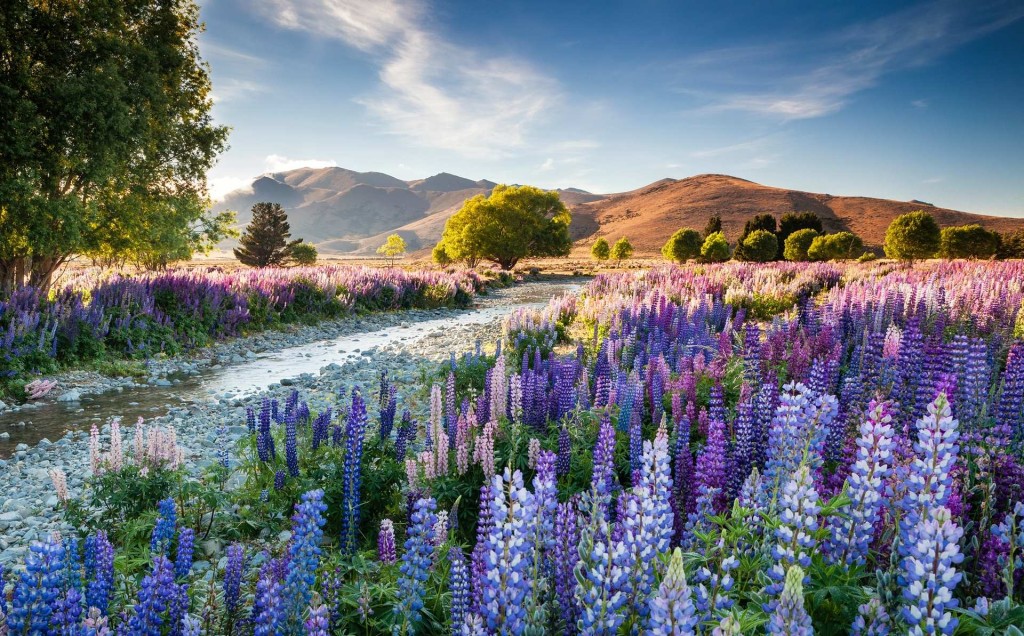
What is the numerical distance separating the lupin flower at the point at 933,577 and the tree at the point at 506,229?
151ft

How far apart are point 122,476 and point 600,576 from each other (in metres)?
4.62

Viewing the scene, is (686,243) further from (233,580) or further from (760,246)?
(233,580)

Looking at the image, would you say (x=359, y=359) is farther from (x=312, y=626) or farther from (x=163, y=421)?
(x=312, y=626)

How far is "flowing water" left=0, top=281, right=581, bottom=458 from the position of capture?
25.1 feet

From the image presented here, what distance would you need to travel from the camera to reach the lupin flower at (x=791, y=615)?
143cm

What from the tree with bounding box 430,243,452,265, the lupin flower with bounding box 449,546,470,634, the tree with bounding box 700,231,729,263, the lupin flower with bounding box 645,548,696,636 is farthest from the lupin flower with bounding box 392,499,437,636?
the tree with bounding box 430,243,452,265

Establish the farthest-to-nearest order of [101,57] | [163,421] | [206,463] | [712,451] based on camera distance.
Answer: [101,57], [163,421], [206,463], [712,451]

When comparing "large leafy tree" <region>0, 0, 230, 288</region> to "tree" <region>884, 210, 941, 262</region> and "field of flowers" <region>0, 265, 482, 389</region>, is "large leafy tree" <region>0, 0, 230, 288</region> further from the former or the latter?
"tree" <region>884, 210, 941, 262</region>

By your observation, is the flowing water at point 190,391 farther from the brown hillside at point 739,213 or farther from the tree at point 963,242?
the brown hillside at point 739,213

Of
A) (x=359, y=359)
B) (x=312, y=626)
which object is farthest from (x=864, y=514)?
(x=359, y=359)

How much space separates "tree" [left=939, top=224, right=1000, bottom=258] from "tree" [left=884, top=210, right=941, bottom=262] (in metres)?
2.06

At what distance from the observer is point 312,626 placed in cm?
189

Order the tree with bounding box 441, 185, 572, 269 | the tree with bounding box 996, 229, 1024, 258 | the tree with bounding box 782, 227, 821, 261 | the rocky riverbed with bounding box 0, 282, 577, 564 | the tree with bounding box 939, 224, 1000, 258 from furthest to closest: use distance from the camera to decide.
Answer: the tree with bounding box 782, 227, 821, 261 < the tree with bounding box 996, 229, 1024, 258 < the tree with bounding box 441, 185, 572, 269 < the tree with bounding box 939, 224, 1000, 258 < the rocky riverbed with bounding box 0, 282, 577, 564

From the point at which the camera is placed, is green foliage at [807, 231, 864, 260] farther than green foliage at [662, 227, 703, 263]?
No
